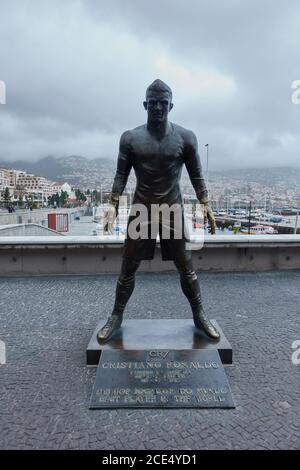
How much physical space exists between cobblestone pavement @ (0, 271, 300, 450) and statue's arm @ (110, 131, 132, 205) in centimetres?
188

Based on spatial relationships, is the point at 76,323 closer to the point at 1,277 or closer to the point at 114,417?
the point at 114,417

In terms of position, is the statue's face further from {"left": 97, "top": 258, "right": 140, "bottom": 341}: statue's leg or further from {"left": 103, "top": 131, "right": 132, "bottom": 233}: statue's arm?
{"left": 97, "top": 258, "right": 140, "bottom": 341}: statue's leg

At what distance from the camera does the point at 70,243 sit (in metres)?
7.04

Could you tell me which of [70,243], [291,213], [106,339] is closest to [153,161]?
[106,339]

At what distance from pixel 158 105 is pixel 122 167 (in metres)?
0.74

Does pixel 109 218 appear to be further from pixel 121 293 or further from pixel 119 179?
pixel 121 293

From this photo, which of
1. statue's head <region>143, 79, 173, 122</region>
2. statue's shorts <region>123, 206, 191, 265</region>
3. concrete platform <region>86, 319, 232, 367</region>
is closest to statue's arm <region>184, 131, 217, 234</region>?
statue's shorts <region>123, 206, 191, 265</region>

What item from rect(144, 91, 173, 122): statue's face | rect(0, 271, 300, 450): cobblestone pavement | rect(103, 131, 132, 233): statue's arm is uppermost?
rect(144, 91, 173, 122): statue's face

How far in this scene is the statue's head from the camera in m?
3.29

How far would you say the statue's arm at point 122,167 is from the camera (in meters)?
3.51

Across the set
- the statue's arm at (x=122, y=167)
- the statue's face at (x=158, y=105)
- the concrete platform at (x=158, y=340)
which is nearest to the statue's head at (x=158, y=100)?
the statue's face at (x=158, y=105)

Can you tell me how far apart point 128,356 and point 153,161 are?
2.03 meters

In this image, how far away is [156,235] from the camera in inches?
145

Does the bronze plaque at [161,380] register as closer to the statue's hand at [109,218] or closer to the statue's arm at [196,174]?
the statue's hand at [109,218]
